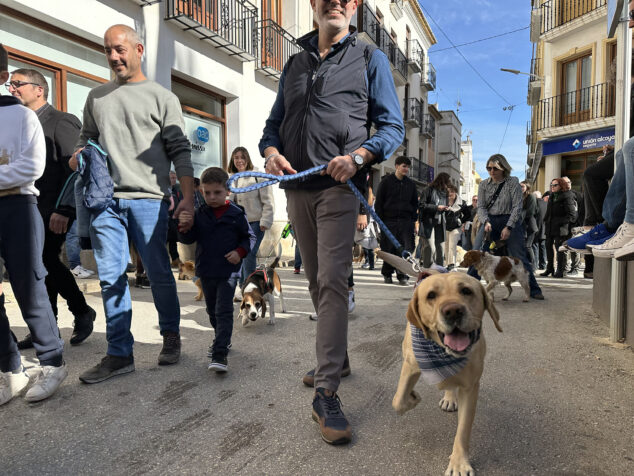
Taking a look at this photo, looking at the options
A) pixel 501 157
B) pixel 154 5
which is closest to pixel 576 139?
pixel 501 157

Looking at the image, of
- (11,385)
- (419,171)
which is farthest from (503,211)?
(419,171)

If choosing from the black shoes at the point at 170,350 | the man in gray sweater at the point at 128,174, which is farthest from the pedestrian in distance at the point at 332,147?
the black shoes at the point at 170,350

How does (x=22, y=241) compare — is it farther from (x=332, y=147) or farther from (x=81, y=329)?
(x=332, y=147)

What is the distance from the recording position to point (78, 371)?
3.01 m

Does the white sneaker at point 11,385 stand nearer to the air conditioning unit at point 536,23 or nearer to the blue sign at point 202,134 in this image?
the blue sign at point 202,134

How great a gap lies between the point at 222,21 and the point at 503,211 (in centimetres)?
775

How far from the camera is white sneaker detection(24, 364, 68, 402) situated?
2.46 metres

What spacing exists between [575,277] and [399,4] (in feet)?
66.1

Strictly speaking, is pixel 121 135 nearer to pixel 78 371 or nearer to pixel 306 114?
pixel 306 114

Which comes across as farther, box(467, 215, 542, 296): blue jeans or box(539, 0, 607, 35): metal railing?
box(539, 0, 607, 35): metal railing

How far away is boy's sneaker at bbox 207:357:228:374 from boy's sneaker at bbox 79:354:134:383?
1.91 feet

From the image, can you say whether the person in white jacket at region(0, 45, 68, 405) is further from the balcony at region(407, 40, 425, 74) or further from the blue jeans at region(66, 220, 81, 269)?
the balcony at region(407, 40, 425, 74)

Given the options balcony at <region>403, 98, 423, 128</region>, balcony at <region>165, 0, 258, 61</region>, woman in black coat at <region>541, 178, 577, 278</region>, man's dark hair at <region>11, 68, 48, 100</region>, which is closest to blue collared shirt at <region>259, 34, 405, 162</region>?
man's dark hair at <region>11, 68, 48, 100</region>

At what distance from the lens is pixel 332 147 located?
2371mm
